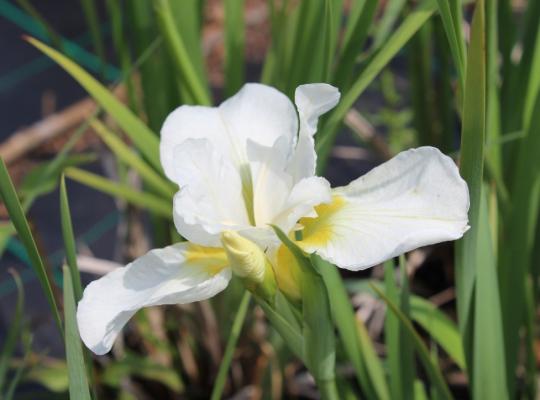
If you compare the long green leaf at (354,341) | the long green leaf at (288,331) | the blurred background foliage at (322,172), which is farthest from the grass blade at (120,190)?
the long green leaf at (288,331)

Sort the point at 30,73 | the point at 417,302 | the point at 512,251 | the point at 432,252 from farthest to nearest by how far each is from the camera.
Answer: the point at 30,73
the point at 432,252
the point at 417,302
the point at 512,251

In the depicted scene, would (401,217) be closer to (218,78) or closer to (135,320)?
(135,320)

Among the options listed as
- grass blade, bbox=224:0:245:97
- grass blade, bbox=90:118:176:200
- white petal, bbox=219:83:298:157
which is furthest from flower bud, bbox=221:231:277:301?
grass blade, bbox=224:0:245:97

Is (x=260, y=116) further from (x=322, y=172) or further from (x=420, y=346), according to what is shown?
(x=322, y=172)

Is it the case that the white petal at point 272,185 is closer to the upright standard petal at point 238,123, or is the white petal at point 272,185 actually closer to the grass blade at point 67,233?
the upright standard petal at point 238,123

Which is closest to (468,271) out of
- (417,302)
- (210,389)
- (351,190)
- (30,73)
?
(351,190)

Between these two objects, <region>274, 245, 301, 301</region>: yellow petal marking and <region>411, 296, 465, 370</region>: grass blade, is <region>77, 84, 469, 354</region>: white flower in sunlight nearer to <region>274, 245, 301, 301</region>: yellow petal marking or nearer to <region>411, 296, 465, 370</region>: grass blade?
<region>274, 245, 301, 301</region>: yellow petal marking
